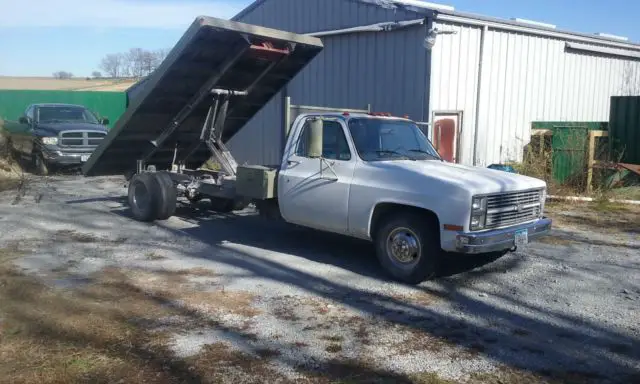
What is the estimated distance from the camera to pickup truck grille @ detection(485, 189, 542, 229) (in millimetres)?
6676

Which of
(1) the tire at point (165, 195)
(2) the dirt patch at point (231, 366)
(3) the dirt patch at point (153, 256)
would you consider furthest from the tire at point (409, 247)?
(1) the tire at point (165, 195)

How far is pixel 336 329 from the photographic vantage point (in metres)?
5.53

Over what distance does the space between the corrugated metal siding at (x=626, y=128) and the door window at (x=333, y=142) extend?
992 cm

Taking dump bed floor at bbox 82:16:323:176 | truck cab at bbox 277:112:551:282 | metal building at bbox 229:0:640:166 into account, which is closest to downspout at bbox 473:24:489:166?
metal building at bbox 229:0:640:166

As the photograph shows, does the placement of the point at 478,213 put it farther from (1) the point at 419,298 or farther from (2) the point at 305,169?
(2) the point at 305,169

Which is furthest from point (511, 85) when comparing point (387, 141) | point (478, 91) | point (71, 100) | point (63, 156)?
point (71, 100)

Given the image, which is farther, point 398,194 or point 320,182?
point 320,182

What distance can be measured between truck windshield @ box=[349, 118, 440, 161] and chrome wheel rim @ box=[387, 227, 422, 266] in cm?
101

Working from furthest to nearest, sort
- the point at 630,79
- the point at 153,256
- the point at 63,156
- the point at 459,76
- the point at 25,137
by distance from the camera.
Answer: the point at 630,79 < the point at 25,137 < the point at 63,156 < the point at 459,76 < the point at 153,256

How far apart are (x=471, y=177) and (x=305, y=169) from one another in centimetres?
213

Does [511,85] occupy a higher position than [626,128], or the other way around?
[511,85]

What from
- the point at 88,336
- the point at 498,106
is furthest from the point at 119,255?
the point at 498,106

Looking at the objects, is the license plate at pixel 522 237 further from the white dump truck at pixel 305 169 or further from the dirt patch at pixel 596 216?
the dirt patch at pixel 596 216

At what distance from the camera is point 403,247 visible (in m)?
6.98
